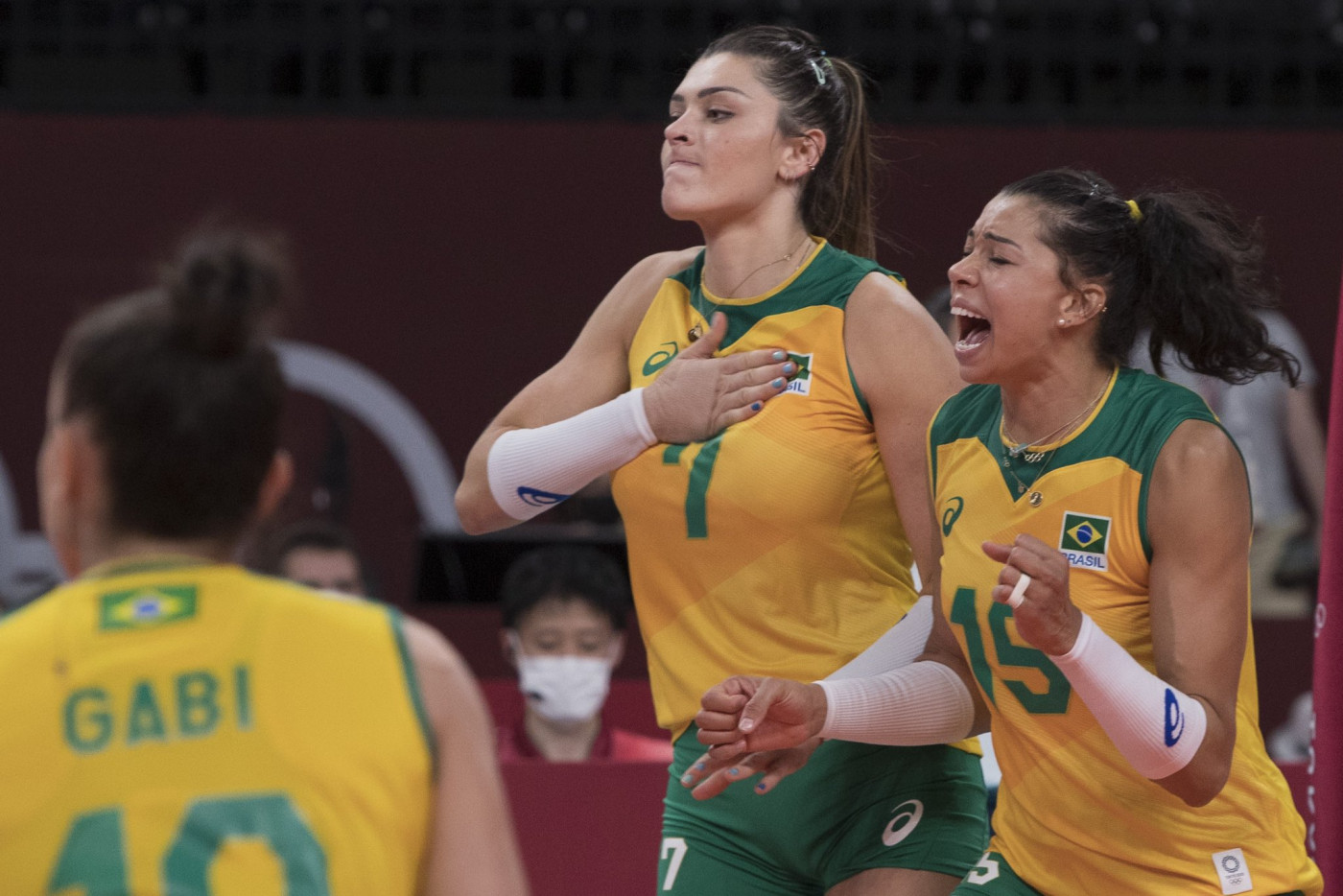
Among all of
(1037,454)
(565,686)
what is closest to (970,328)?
(1037,454)

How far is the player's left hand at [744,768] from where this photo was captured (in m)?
2.78

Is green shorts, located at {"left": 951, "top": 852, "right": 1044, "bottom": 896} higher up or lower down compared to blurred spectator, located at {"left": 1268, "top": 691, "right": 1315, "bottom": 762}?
higher up

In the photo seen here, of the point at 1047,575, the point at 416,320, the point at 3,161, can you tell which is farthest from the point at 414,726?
the point at 3,161

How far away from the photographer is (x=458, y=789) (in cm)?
181

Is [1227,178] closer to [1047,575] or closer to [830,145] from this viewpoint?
[830,145]

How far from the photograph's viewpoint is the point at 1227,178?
6.83m

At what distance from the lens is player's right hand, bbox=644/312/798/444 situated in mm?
2961

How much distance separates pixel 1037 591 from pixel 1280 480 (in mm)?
4430

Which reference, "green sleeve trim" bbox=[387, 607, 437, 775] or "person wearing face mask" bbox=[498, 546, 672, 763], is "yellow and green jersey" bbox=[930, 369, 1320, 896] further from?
"person wearing face mask" bbox=[498, 546, 672, 763]

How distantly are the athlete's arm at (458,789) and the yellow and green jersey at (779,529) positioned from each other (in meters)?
1.18

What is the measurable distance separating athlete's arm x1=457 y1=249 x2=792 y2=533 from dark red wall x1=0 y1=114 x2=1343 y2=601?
3464mm

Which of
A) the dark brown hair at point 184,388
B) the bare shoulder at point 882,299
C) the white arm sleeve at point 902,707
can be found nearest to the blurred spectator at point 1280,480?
the bare shoulder at point 882,299

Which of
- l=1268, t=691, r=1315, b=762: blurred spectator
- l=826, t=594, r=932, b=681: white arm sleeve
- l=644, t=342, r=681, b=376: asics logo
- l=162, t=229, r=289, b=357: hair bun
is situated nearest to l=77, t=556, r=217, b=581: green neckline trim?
l=162, t=229, r=289, b=357: hair bun

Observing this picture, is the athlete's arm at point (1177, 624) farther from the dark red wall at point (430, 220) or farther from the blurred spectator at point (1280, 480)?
the dark red wall at point (430, 220)
